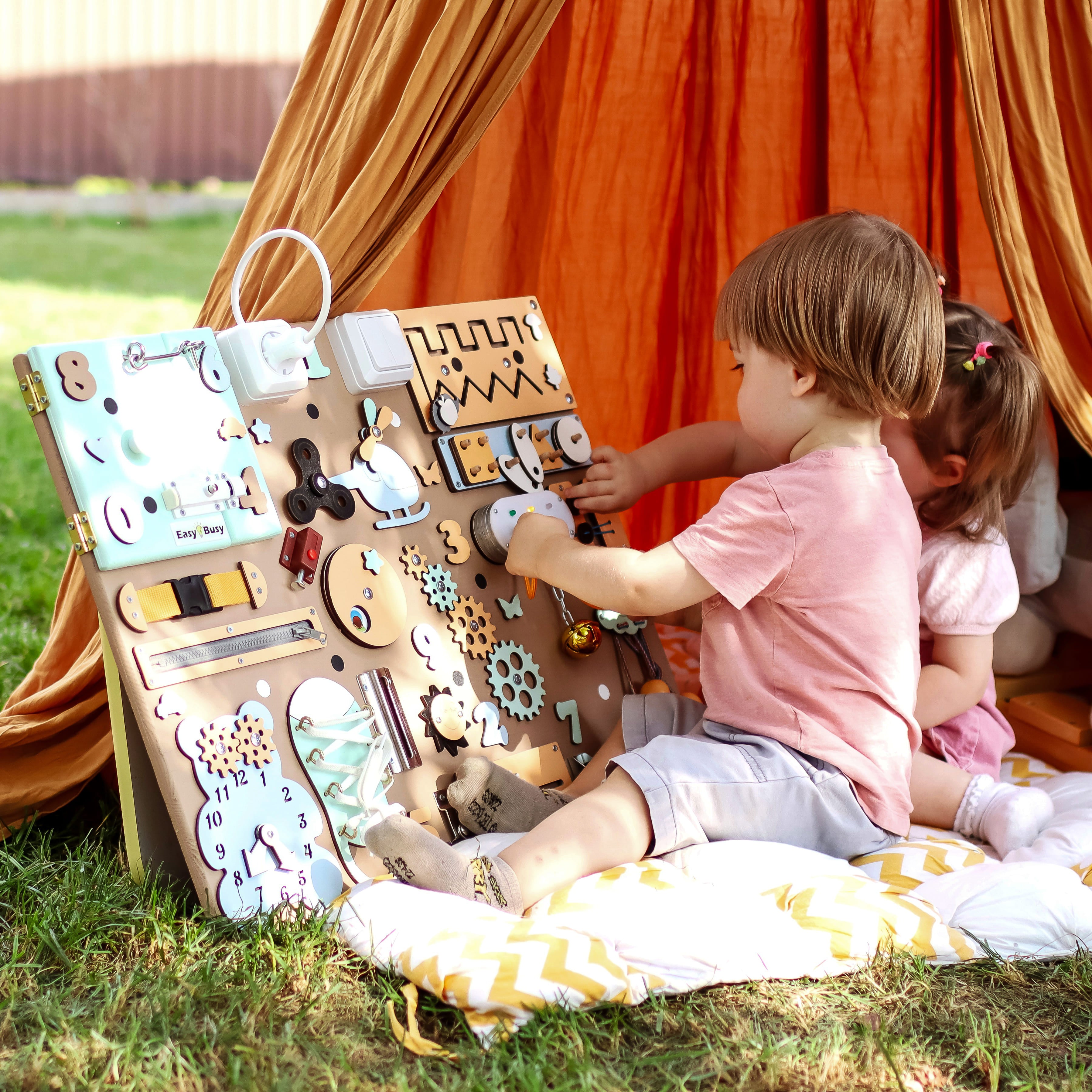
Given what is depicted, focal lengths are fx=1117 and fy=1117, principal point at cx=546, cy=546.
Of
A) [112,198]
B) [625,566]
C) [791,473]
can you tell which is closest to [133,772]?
[625,566]

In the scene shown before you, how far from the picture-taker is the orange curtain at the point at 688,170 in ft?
8.56

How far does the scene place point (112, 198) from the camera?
10633 millimetres

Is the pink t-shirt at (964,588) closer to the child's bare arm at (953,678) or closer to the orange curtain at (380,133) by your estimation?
the child's bare arm at (953,678)

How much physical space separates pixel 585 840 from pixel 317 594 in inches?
22.3

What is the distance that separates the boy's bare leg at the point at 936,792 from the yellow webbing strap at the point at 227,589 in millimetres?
1218

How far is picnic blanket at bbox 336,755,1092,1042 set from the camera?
143 centimetres

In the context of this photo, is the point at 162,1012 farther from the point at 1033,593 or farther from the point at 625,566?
the point at 1033,593

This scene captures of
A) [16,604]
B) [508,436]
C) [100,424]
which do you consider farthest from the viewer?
[16,604]

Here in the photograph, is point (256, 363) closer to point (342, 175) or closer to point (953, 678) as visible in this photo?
point (342, 175)

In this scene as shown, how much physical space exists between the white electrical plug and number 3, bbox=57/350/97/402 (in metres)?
0.22

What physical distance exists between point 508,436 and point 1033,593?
1.29 m

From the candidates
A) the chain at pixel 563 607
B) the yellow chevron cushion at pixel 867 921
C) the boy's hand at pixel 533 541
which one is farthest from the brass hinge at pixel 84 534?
the yellow chevron cushion at pixel 867 921

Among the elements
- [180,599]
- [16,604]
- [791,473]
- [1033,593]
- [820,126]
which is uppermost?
[820,126]

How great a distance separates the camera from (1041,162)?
199 centimetres
